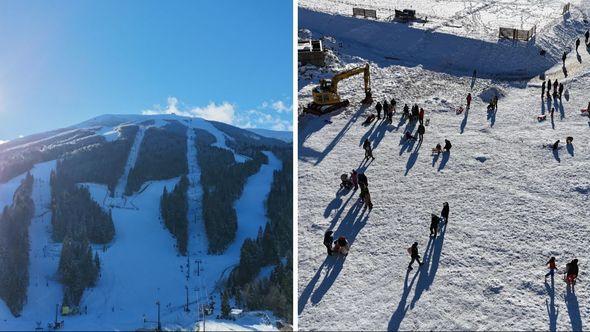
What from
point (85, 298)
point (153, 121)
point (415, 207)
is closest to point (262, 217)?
point (85, 298)

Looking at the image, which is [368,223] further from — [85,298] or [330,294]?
[85,298]

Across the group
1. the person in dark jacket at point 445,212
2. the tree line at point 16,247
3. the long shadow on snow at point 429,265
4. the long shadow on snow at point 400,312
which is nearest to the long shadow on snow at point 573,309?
the long shadow on snow at point 429,265

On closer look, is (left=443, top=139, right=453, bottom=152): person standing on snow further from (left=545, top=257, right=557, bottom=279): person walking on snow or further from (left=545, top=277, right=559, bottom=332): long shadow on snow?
(left=545, top=277, right=559, bottom=332): long shadow on snow

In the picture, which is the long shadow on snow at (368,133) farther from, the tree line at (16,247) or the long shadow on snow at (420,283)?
the tree line at (16,247)

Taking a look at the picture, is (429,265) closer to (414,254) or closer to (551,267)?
(414,254)

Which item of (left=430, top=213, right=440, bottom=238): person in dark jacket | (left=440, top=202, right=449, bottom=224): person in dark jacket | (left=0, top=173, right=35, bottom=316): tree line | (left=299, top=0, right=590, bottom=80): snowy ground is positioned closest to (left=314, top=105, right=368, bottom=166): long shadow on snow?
(left=440, top=202, right=449, bottom=224): person in dark jacket
